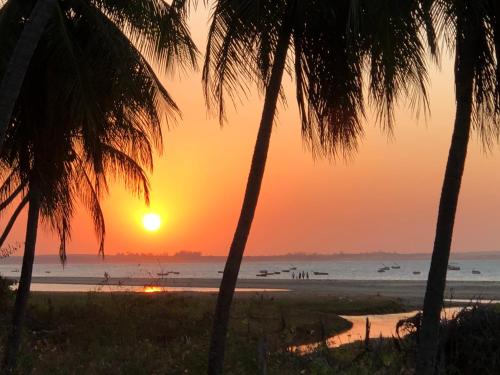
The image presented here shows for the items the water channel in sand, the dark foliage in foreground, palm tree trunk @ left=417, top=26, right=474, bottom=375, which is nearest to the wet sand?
the water channel in sand

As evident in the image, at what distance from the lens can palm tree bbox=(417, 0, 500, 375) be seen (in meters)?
8.11

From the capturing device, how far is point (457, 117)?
331 inches

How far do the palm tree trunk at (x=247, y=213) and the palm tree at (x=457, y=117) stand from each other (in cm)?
254

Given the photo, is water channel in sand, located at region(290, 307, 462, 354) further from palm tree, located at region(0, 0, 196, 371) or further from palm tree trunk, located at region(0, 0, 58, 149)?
palm tree trunk, located at region(0, 0, 58, 149)

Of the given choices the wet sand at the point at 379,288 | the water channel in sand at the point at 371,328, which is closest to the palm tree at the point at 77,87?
the water channel in sand at the point at 371,328

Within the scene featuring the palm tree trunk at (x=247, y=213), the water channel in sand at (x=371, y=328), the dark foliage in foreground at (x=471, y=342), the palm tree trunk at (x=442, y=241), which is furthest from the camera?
the water channel in sand at (x=371, y=328)

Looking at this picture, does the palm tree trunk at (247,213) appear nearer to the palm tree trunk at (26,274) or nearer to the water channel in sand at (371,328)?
the palm tree trunk at (26,274)

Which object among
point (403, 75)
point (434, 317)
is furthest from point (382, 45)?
point (434, 317)

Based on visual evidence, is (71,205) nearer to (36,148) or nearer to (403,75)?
(36,148)

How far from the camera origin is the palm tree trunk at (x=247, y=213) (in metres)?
9.52

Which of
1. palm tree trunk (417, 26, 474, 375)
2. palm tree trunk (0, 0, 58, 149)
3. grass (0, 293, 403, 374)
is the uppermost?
palm tree trunk (0, 0, 58, 149)

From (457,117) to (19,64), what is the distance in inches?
225

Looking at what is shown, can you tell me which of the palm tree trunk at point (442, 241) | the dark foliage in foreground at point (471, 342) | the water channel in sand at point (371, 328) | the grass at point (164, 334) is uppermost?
the palm tree trunk at point (442, 241)

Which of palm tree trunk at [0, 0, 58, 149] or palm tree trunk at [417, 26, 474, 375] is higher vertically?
palm tree trunk at [0, 0, 58, 149]
